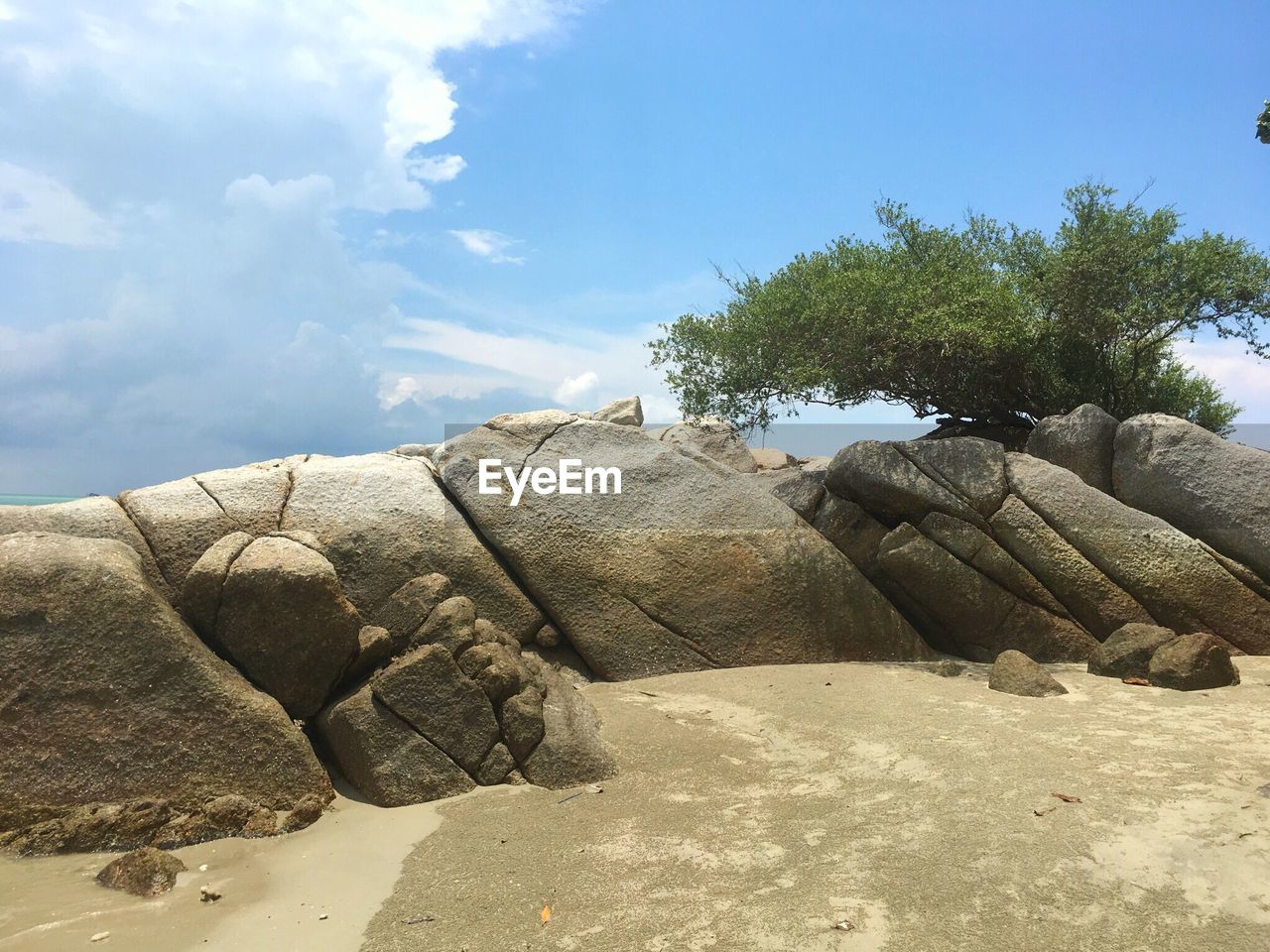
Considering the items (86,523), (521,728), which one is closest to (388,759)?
(521,728)

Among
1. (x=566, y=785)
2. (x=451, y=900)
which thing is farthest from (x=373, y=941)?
(x=566, y=785)

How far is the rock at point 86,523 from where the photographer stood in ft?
32.1

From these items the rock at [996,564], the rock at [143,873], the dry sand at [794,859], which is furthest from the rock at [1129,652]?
the rock at [143,873]

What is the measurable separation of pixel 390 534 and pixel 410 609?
2.29 meters

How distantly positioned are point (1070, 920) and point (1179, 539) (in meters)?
9.40

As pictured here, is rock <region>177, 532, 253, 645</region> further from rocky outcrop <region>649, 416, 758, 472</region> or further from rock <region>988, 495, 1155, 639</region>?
rocky outcrop <region>649, 416, 758, 472</region>

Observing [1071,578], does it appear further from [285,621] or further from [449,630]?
[285,621]

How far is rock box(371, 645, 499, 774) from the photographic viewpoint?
7.72m

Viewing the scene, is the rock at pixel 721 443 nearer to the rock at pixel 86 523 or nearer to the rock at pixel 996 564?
the rock at pixel 996 564

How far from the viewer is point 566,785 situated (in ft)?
24.8

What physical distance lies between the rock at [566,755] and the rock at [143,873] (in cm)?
272

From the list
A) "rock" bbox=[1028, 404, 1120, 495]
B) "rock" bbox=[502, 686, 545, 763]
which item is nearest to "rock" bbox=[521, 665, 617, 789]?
"rock" bbox=[502, 686, 545, 763]

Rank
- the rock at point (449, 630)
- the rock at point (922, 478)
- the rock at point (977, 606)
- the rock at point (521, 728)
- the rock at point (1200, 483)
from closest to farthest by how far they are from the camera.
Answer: the rock at point (521, 728)
the rock at point (449, 630)
the rock at point (977, 606)
the rock at point (922, 478)
the rock at point (1200, 483)

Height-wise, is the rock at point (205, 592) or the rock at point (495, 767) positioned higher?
the rock at point (205, 592)
